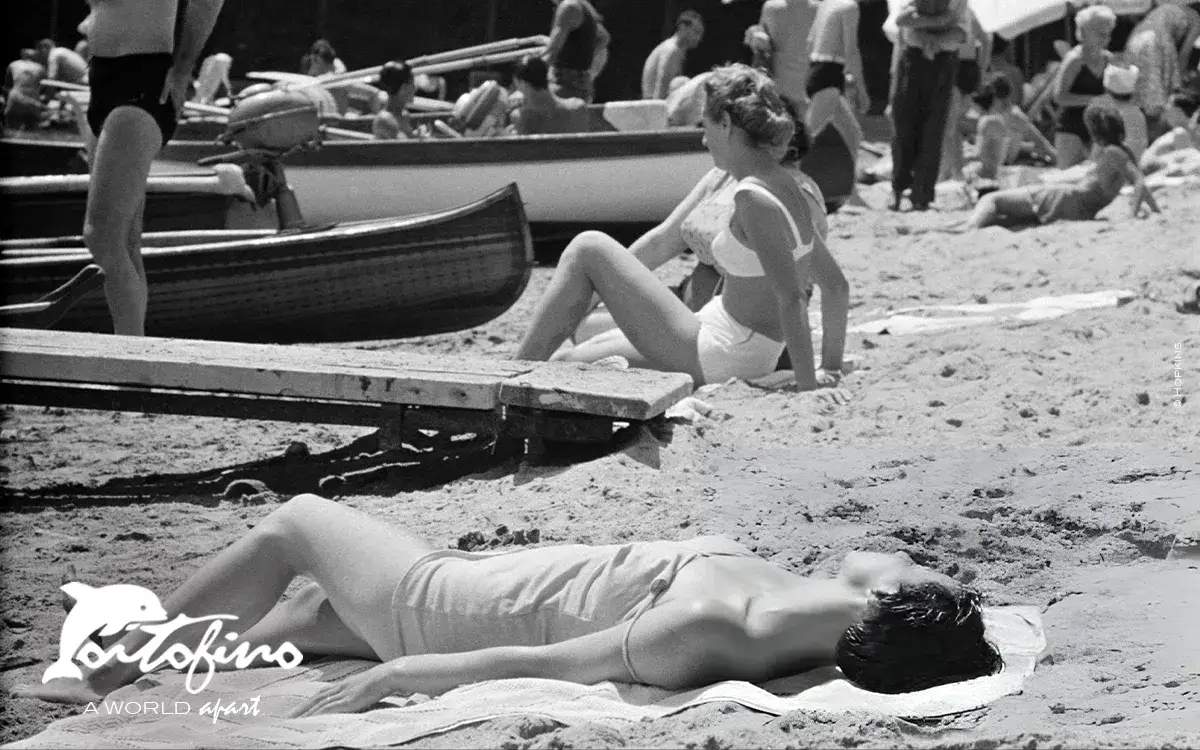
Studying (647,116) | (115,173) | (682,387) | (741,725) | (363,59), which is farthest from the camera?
(363,59)

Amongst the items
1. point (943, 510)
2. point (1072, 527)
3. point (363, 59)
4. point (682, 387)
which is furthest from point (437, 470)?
point (363, 59)

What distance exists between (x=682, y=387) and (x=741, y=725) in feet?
7.28

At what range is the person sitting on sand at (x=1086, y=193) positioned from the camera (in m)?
9.76

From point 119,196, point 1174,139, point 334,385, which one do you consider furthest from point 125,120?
point 1174,139

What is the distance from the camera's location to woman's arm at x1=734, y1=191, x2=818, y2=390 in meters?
5.13

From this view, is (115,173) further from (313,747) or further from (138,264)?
(313,747)

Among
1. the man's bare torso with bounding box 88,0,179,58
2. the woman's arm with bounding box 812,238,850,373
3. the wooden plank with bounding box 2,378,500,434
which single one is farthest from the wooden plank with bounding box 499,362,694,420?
the man's bare torso with bounding box 88,0,179,58

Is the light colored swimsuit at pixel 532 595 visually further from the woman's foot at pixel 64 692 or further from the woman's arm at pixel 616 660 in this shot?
the woman's foot at pixel 64 692

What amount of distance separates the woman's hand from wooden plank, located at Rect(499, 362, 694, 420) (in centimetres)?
174

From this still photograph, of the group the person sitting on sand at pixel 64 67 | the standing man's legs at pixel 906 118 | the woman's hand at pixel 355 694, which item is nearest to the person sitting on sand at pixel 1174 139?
the standing man's legs at pixel 906 118

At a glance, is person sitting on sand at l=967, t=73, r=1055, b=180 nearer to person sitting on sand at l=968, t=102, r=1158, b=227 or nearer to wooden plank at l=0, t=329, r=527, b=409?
person sitting on sand at l=968, t=102, r=1158, b=227

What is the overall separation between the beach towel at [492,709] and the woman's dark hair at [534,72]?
28.3ft

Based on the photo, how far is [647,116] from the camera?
1160cm

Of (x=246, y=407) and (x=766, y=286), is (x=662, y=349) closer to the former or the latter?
(x=766, y=286)
